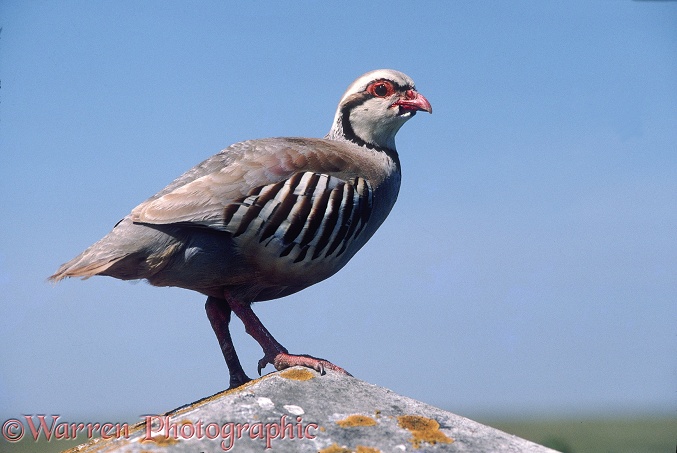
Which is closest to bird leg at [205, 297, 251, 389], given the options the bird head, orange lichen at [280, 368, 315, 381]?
orange lichen at [280, 368, 315, 381]

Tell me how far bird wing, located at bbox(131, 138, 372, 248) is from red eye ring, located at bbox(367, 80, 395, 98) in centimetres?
96

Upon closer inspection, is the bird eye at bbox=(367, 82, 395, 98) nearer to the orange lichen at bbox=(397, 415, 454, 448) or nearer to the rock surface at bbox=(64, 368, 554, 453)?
the rock surface at bbox=(64, 368, 554, 453)

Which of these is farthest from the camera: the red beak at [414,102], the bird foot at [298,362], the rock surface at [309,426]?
the red beak at [414,102]

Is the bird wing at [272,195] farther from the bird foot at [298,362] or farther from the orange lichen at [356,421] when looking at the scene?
the orange lichen at [356,421]

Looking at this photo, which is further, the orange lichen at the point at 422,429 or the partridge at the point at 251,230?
the partridge at the point at 251,230

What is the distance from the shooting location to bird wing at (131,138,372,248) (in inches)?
209

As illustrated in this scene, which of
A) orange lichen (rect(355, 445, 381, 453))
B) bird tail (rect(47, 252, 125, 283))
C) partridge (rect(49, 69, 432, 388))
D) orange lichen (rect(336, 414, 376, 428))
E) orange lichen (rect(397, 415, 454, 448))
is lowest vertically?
orange lichen (rect(355, 445, 381, 453))

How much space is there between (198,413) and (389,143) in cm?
367

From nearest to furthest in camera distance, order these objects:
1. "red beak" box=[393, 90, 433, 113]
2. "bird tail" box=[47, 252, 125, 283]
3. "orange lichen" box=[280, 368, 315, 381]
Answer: "orange lichen" box=[280, 368, 315, 381] < "bird tail" box=[47, 252, 125, 283] < "red beak" box=[393, 90, 433, 113]

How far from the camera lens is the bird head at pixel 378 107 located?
21.6ft

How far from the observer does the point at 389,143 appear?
6723 mm

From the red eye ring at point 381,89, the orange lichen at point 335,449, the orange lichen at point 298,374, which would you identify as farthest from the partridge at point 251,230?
the orange lichen at point 335,449

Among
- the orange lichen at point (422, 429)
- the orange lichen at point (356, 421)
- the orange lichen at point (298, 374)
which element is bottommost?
the orange lichen at point (356, 421)

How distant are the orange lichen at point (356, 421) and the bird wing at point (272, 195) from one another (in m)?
1.84
